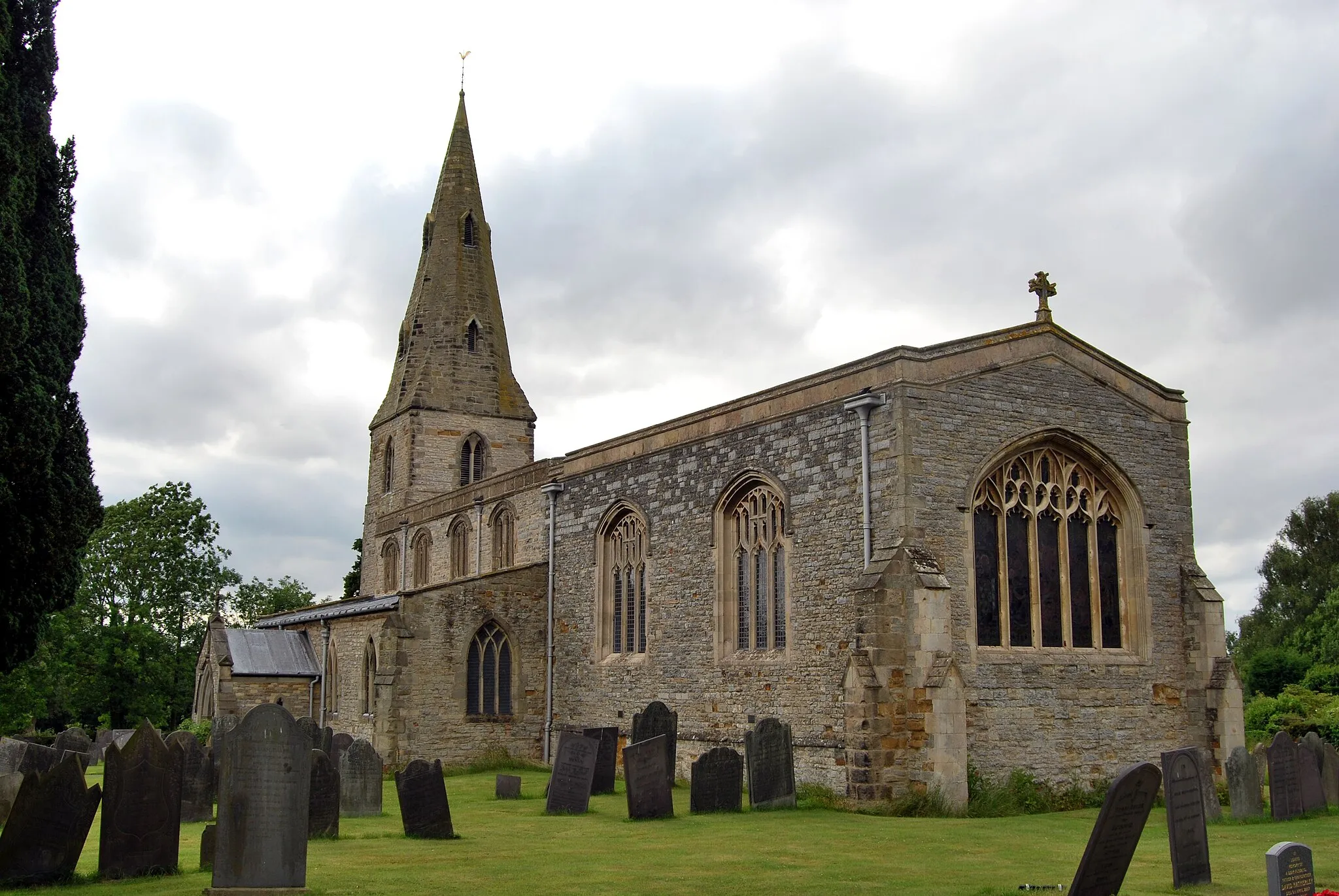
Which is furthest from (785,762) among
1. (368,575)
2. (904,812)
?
(368,575)

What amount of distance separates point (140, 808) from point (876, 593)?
943 cm

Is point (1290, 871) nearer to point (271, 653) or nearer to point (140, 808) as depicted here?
point (140, 808)

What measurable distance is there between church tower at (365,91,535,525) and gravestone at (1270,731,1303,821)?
81.3ft

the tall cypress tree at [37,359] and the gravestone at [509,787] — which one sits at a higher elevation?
the tall cypress tree at [37,359]

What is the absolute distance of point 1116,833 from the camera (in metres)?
8.89

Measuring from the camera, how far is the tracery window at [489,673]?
24.8m

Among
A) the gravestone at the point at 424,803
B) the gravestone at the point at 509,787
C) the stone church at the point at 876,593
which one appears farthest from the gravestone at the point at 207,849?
the stone church at the point at 876,593

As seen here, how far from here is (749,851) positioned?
1249 centimetres

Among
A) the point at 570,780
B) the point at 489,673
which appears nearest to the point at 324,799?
the point at 570,780

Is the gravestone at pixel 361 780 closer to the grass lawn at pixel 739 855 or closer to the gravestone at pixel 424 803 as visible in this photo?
the grass lawn at pixel 739 855

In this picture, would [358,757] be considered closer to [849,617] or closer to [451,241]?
[849,617]

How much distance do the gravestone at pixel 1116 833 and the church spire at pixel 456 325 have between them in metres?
29.5

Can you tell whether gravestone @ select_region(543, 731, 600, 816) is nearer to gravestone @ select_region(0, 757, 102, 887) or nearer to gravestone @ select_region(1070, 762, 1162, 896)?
gravestone @ select_region(0, 757, 102, 887)

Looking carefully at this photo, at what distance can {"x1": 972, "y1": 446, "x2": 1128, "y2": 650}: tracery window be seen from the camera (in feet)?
58.6
